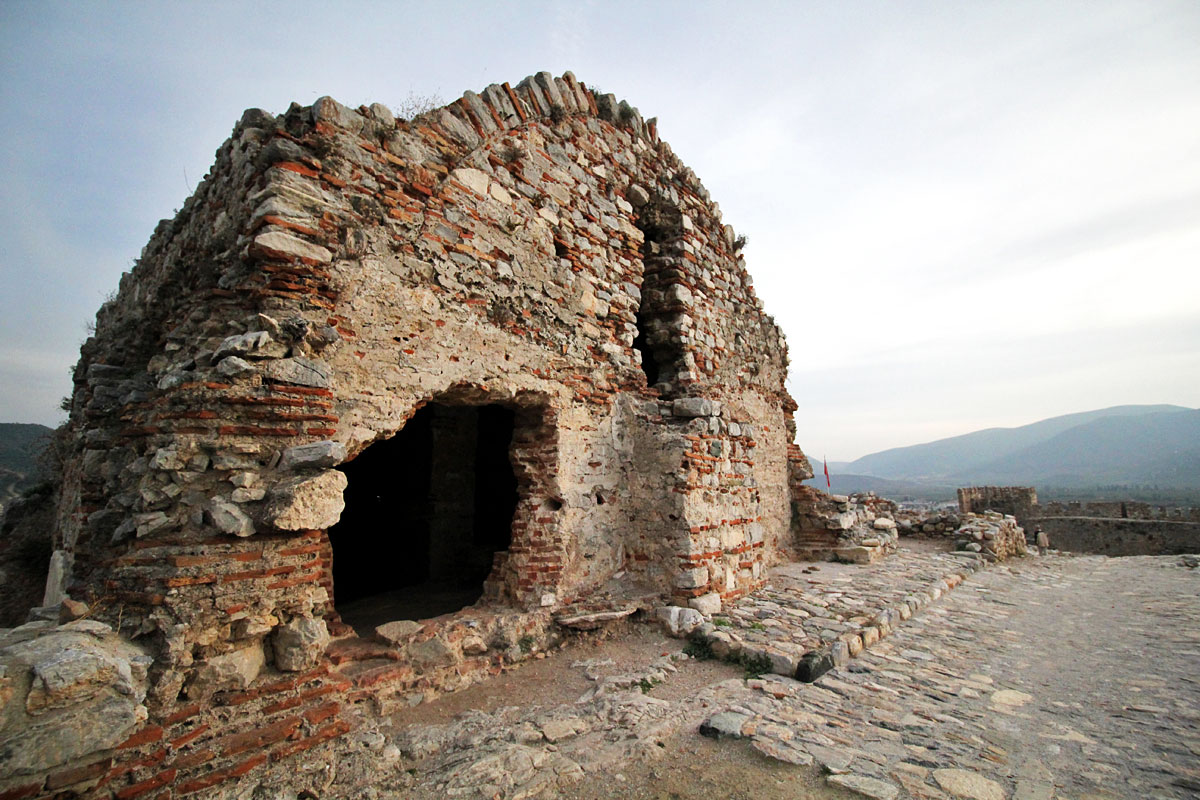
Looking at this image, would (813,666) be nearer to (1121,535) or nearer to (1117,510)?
(1121,535)

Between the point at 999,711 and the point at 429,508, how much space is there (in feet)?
20.9

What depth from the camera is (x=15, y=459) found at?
18.0 meters

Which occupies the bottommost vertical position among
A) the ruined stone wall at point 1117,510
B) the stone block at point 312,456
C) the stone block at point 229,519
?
the ruined stone wall at point 1117,510

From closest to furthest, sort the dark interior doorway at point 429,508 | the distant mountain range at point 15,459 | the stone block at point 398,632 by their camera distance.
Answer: the stone block at point 398,632
the dark interior doorway at point 429,508
the distant mountain range at point 15,459

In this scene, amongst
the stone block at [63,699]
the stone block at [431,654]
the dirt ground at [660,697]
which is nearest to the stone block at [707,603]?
the dirt ground at [660,697]

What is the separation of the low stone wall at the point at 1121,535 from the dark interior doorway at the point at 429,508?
72.2 ft

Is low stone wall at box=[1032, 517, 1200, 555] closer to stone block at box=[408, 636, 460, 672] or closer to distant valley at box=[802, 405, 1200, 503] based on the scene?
stone block at box=[408, 636, 460, 672]

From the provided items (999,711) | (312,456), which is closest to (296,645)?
(312,456)

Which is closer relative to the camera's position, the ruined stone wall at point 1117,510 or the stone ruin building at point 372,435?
the stone ruin building at point 372,435

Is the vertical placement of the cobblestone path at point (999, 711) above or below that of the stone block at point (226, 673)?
below

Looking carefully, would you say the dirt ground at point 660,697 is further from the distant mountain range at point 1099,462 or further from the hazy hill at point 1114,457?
the hazy hill at point 1114,457

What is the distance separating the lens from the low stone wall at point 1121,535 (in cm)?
1864

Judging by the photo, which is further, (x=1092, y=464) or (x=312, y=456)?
(x=1092, y=464)

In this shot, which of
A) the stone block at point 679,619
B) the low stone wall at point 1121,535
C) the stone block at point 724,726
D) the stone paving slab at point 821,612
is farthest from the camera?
the low stone wall at point 1121,535
